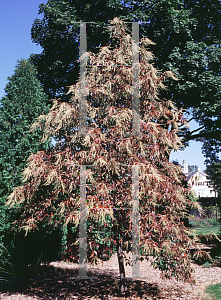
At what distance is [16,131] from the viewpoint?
6707 mm

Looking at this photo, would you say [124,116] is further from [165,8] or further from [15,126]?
[165,8]

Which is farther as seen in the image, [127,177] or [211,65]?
[211,65]

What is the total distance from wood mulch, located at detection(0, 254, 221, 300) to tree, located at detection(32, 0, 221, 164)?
5.83 meters

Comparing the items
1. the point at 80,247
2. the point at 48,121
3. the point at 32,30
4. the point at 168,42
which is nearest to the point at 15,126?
the point at 48,121

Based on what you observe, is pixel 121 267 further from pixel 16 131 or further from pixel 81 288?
pixel 16 131

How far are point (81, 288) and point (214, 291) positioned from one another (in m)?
3.31

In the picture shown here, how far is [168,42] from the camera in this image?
974 centimetres

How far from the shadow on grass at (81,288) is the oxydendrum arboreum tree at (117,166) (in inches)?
63.6

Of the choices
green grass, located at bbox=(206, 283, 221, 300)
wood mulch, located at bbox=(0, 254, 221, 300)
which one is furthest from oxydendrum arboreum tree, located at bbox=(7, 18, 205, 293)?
green grass, located at bbox=(206, 283, 221, 300)

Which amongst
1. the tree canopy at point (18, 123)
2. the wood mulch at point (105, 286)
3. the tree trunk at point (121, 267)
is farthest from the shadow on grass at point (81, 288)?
the tree canopy at point (18, 123)

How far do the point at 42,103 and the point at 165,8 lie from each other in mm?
5324

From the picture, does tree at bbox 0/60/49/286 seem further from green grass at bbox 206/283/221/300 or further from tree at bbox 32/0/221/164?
green grass at bbox 206/283/221/300

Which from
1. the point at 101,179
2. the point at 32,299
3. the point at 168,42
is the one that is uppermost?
the point at 168,42

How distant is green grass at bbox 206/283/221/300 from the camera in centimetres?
624
